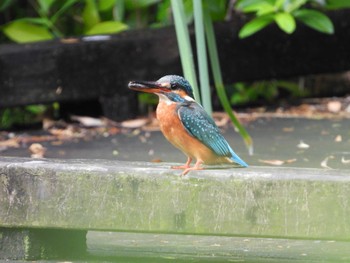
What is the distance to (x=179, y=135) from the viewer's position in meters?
3.46

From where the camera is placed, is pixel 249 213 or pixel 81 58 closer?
pixel 249 213

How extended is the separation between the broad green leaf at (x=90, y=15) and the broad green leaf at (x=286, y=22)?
1324 millimetres

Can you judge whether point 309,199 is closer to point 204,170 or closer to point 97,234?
point 204,170

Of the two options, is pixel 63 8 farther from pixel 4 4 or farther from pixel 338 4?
pixel 338 4

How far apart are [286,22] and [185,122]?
294cm

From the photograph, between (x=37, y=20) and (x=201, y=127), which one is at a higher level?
(x=37, y=20)

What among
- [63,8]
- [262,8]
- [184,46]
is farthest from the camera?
[63,8]

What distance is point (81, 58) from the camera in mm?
6473

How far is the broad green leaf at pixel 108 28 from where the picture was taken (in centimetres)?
675

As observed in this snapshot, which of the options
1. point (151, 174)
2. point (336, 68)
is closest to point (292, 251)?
point (151, 174)

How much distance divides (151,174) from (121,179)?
0.11m

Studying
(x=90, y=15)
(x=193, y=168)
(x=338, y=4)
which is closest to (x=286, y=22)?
(x=338, y=4)

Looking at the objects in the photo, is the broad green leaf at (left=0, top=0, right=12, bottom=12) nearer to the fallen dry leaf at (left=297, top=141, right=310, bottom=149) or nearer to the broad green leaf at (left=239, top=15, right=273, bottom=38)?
the broad green leaf at (left=239, top=15, right=273, bottom=38)

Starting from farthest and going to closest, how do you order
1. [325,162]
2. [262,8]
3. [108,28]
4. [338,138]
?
1. [108,28]
2. [262,8]
3. [338,138]
4. [325,162]
